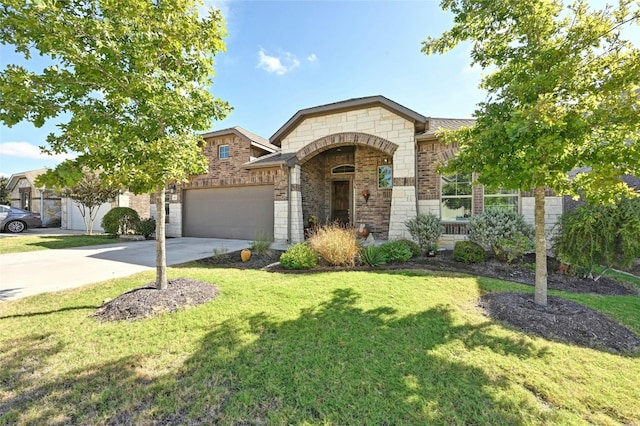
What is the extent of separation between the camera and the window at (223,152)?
13.1 meters

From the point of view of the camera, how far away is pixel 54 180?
332cm

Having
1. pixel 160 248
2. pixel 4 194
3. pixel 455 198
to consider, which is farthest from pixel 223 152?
pixel 4 194

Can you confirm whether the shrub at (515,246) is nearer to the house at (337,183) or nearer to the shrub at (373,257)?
the house at (337,183)

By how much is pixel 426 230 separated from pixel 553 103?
552 centimetres

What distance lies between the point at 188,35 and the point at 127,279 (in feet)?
16.2

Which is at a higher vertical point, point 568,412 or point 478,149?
point 478,149

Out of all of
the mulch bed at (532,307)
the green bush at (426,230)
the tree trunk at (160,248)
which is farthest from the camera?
the green bush at (426,230)

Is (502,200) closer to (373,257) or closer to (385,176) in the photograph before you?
(385,176)

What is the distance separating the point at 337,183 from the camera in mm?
13219

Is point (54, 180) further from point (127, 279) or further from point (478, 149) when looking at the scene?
point (478, 149)

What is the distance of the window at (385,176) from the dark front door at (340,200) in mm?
2407

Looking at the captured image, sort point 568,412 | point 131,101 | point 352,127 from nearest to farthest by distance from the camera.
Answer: point 568,412
point 131,101
point 352,127

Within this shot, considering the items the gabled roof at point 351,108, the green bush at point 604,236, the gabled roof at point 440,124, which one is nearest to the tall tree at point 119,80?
the gabled roof at point 351,108

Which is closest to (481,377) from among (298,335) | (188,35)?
(298,335)
